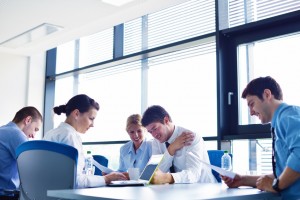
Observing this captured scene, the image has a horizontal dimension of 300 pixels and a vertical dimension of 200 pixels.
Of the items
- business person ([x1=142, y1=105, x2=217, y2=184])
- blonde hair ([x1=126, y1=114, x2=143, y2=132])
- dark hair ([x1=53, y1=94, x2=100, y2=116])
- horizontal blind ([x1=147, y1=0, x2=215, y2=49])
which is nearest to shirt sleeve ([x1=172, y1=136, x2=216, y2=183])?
business person ([x1=142, y1=105, x2=217, y2=184])

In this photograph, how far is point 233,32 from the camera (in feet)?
12.7

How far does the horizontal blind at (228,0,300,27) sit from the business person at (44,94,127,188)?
5.95ft

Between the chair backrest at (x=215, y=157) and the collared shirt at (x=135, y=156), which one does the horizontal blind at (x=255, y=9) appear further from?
the collared shirt at (x=135, y=156)

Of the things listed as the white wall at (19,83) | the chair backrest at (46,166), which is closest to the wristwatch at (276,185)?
the chair backrest at (46,166)

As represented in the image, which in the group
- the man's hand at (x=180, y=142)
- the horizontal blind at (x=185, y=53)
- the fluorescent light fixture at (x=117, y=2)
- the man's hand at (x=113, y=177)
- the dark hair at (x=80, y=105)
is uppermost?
the fluorescent light fixture at (x=117, y=2)

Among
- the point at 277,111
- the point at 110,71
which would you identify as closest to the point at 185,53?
the point at 110,71

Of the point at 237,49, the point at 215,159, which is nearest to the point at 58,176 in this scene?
the point at 215,159

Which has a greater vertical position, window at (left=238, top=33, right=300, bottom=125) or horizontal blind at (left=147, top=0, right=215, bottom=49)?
horizontal blind at (left=147, top=0, right=215, bottom=49)

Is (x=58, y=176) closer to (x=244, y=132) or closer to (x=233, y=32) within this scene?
(x=244, y=132)

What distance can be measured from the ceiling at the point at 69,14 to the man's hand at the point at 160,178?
7.96 feet

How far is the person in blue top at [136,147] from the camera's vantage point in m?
3.80

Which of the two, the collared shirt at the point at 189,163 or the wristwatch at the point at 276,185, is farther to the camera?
the collared shirt at the point at 189,163

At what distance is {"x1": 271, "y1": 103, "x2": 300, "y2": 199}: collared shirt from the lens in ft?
5.99

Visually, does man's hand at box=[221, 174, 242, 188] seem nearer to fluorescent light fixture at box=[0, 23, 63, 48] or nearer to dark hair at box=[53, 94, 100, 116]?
dark hair at box=[53, 94, 100, 116]
